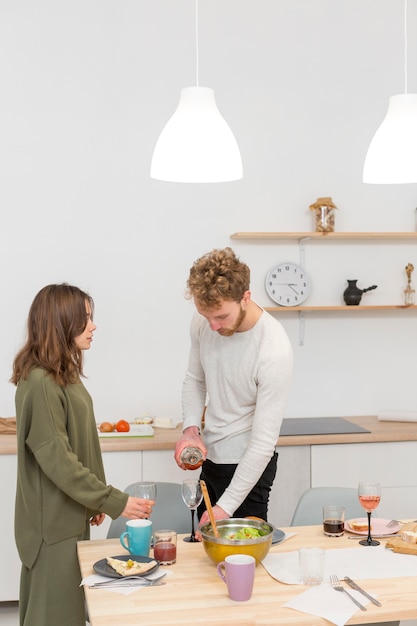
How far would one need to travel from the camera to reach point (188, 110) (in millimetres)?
2297

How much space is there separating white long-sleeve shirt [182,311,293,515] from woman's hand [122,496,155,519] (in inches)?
9.8

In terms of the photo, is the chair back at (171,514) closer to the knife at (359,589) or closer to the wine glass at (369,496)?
the wine glass at (369,496)

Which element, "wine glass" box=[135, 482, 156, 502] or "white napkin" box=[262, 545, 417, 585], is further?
"wine glass" box=[135, 482, 156, 502]

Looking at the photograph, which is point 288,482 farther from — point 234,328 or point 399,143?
point 399,143

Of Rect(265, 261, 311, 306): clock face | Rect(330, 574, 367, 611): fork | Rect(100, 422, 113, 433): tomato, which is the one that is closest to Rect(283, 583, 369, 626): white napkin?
Rect(330, 574, 367, 611): fork

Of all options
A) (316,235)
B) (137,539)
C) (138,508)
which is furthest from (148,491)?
(316,235)

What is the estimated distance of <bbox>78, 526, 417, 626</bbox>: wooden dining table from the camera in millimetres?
1757

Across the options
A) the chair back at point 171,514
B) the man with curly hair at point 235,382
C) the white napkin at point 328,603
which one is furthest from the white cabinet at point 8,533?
the white napkin at point 328,603

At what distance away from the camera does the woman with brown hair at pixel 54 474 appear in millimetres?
2283

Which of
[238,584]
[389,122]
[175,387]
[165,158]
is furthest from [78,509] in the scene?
[175,387]

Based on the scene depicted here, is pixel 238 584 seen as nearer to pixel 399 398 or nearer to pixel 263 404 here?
pixel 263 404

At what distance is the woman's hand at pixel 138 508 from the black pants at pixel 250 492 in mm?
430

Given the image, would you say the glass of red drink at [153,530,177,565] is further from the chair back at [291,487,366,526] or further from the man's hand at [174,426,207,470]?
the chair back at [291,487,366,526]

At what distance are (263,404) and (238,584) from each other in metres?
0.76
